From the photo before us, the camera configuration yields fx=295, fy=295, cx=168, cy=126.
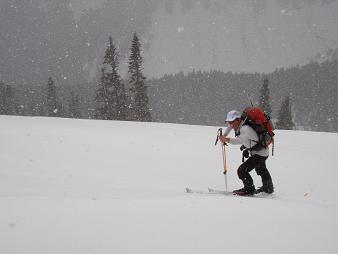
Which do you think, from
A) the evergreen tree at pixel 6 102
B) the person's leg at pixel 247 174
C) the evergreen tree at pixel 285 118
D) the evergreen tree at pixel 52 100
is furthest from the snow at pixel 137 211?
the evergreen tree at pixel 6 102

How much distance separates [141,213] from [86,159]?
6.26 m

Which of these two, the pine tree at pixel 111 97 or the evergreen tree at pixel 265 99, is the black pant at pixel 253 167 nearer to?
the pine tree at pixel 111 97

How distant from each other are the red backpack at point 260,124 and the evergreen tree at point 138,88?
114 ft

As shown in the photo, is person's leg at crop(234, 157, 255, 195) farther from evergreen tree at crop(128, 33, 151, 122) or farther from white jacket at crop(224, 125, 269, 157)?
evergreen tree at crop(128, 33, 151, 122)

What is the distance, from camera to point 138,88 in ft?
136

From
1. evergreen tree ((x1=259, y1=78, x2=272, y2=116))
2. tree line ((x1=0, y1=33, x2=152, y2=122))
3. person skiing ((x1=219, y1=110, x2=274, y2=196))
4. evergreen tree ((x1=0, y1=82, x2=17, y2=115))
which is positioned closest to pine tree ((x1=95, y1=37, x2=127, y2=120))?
tree line ((x1=0, y1=33, x2=152, y2=122))

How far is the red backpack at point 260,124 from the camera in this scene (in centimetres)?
657

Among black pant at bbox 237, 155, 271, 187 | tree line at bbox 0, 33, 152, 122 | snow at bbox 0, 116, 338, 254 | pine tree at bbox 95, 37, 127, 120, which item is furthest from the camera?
pine tree at bbox 95, 37, 127, 120

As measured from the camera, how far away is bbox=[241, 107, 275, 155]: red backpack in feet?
21.6

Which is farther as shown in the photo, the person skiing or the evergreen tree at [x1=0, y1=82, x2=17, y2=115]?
the evergreen tree at [x1=0, y1=82, x2=17, y2=115]

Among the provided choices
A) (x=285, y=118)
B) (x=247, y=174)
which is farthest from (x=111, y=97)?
(x=247, y=174)

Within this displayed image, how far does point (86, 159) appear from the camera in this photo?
32.7 ft

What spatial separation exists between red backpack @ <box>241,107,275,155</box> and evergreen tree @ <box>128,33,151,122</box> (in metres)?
34.8

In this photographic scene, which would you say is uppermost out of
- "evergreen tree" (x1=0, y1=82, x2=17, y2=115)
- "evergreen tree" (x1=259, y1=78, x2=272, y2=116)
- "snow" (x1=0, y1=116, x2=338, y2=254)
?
"evergreen tree" (x1=0, y1=82, x2=17, y2=115)
